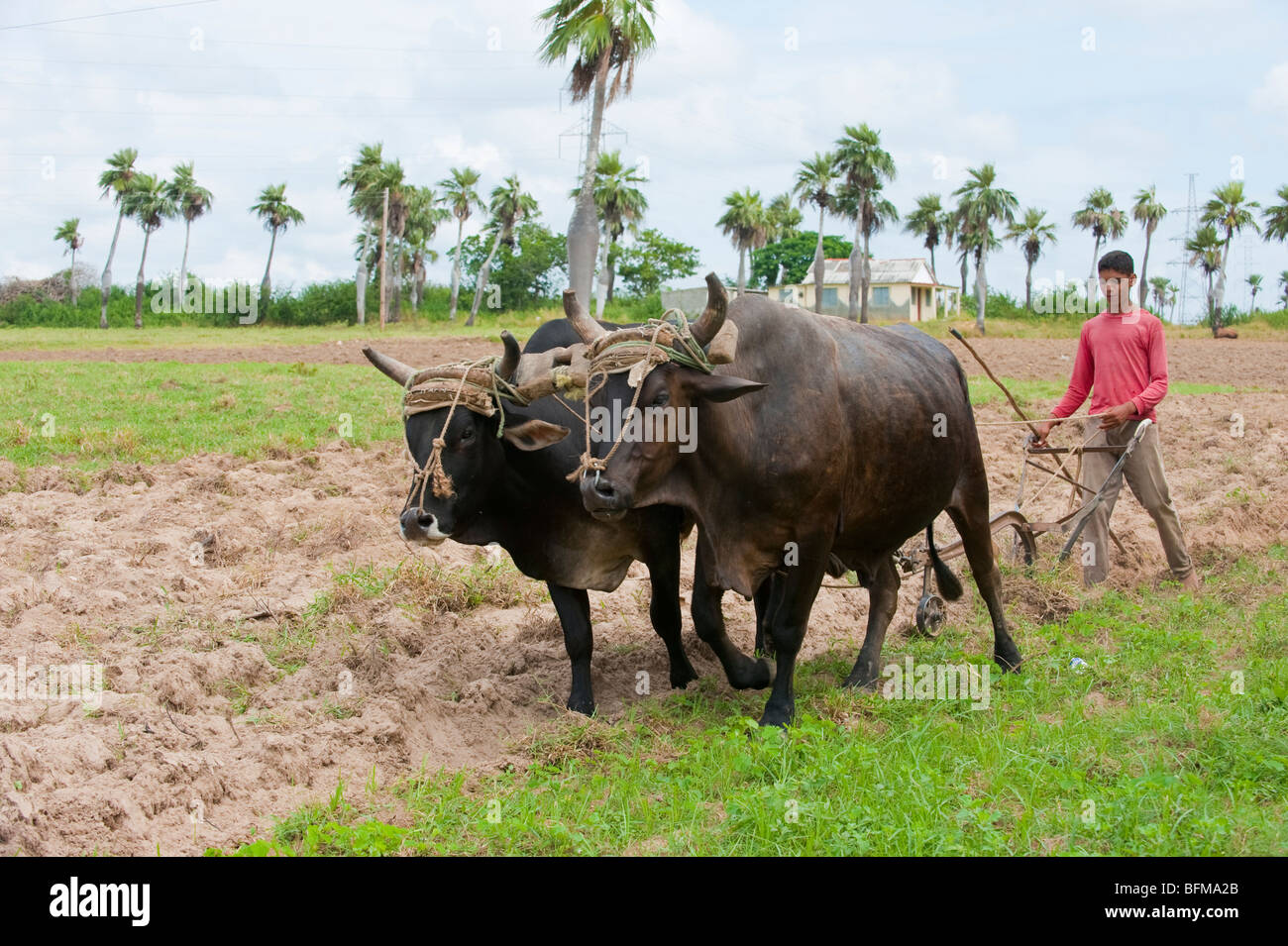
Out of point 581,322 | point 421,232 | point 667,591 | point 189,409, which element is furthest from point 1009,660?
point 421,232

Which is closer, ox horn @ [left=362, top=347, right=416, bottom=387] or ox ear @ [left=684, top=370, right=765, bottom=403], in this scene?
ox ear @ [left=684, top=370, right=765, bottom=403]

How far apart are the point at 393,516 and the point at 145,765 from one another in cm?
496

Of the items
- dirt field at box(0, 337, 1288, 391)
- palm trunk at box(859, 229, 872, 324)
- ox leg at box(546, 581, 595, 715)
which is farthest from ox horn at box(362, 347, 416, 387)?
palm trunk at box(859, 229, 872, 324)

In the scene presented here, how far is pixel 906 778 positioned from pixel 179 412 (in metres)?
12.2

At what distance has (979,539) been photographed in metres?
6.98

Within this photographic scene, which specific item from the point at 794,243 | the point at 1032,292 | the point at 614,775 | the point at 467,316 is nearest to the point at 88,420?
the point at 614,775

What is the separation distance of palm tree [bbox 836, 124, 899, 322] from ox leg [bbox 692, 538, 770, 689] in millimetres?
44648

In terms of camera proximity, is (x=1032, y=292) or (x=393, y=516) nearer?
(x=393, y=516)

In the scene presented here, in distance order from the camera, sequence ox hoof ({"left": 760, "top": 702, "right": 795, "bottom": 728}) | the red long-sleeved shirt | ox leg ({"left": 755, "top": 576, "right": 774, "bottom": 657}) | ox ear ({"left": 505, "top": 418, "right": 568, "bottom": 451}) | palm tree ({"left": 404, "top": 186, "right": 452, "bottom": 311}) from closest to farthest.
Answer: ox hoof ({"left": 760, "top": 702, "right": 795, "bottom": 728}), ox ear ({"left": 505, "top": 418, "right": 568, "bottom": 451}), ox leg ({"left": 755, "top": 576, "right": 774, "bottom": 657}), the red long-sleeved shirt, palm tree ({"left": 404, "top": 186, "right": 452, "bottom": 311})

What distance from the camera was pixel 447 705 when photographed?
5.97m

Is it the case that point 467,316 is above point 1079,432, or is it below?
above

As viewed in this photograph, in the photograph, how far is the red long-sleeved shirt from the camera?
7.98m

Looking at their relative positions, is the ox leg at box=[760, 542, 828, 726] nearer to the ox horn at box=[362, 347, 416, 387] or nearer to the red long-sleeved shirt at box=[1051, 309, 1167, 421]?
the ox horn at box=[362, 347, 416, 387]

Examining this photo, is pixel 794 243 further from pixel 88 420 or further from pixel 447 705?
pixel 447 705
